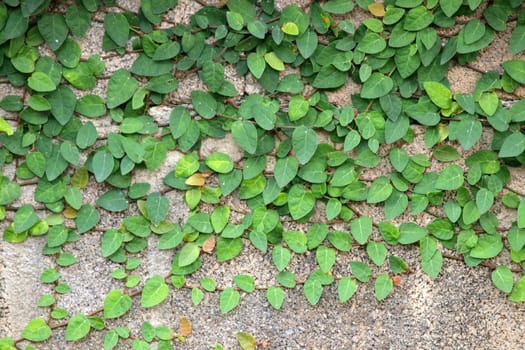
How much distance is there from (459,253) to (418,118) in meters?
0.44

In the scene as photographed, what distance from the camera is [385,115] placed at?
1777 millimetres

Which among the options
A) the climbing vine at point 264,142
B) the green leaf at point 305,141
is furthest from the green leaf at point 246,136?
the green leaf at point 305,141

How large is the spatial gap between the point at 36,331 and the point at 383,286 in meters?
1.06

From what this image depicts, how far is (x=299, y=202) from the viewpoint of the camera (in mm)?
1803

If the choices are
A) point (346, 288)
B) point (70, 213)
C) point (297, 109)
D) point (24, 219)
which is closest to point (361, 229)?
point (346, 288)

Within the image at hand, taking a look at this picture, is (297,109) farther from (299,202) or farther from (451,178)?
(451,178)

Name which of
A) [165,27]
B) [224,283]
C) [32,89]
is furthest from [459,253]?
[32,89]

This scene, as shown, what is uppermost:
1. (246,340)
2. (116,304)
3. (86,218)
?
(86,218)

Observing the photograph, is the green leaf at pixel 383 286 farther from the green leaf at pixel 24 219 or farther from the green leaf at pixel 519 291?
the green leaf at pixel 24 219

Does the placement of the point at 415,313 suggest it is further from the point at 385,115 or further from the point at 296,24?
the point at 296,24

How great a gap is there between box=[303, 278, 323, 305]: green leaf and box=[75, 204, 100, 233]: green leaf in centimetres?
67

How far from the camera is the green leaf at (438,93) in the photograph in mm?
1723

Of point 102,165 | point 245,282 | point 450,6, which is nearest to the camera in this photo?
point 450,6

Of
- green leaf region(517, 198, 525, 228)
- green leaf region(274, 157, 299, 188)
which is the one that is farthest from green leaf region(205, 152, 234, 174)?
green leaf region(517, 198, 525, 228)
